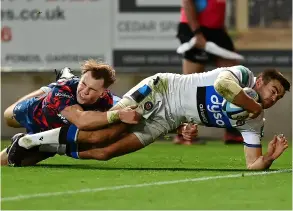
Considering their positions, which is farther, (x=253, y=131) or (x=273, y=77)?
(x=253, y=131)

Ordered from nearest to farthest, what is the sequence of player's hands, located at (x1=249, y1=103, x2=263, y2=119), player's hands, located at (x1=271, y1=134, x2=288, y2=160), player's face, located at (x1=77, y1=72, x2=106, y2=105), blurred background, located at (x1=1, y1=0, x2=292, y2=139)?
1. player's hands, located at (x1=249, y1=103, x2=263, y2=119)
2. player's hands, located at (x1=271, y1=134, x2=288, y2=160)
3. player's face, located at (x1=77, y1=72, x2=106, y2=105)
4. blurred background, located at (x1=1, y1=0, x2=292, y2=139)

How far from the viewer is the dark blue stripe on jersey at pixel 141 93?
8.77 metres

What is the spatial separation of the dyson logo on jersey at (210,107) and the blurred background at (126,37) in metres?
4.74

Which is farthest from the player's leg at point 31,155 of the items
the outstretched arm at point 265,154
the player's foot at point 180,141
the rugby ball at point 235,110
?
the player's foot at point 180,141

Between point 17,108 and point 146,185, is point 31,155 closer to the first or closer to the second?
point 17,108

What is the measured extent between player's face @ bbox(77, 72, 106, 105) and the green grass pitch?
0.53m

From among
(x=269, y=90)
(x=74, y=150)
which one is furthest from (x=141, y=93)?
(x=269, y=90)

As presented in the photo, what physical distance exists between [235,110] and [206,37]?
4.27 m

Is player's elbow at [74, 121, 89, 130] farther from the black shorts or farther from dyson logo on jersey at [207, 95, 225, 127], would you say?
the black shorts

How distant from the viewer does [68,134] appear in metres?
8.71

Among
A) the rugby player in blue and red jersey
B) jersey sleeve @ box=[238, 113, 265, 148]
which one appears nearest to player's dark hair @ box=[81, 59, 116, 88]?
the rugby player in blue and red jersey

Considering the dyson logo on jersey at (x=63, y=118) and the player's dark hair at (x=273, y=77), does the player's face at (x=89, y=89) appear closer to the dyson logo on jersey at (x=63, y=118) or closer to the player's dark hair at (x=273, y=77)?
the dyson logo on jersey at (x=63, y=118)

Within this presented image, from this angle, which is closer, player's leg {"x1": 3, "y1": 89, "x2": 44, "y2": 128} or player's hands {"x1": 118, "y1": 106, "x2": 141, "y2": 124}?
player's hands {"x1": 118, "y1": 106, "x2": 141, "y2": 124}

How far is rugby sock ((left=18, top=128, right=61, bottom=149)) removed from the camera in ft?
28.6
